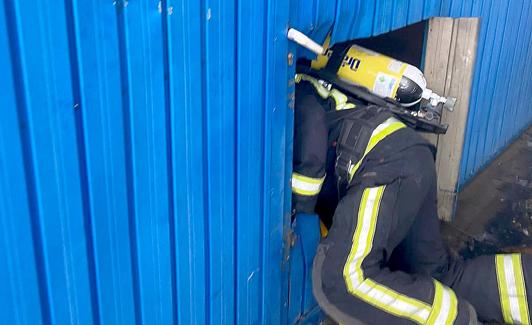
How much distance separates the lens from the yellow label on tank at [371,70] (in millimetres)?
2732

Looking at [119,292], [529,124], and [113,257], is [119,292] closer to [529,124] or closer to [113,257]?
[113,257]

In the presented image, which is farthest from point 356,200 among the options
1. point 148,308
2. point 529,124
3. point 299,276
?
point 529,124

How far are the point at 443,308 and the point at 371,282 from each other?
0.95ft

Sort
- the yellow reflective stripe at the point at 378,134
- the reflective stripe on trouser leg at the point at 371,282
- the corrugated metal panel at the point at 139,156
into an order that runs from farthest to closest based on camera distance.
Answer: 1. the yellow reflective stripe at the point at 378,134
2. the reflective stripe on trouser leg at the point at 371,282
3. the corrugated metal panel at the point at 139,156

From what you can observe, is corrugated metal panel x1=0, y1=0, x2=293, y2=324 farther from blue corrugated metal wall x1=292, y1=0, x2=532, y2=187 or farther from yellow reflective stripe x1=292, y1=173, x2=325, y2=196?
blue corrugated metal wall x1=292, y1=0, x2=532, y2=187

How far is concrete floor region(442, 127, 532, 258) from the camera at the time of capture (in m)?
3.84

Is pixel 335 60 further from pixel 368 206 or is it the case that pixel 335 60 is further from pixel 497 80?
pixel 497 80

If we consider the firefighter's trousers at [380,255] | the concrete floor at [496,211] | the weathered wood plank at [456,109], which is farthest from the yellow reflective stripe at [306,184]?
the concrete floor at [496,211]

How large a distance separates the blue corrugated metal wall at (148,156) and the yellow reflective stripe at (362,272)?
11.4 inches

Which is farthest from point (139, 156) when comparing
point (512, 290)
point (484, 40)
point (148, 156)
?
point (484, 40)

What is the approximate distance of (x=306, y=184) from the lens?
7.79 feet

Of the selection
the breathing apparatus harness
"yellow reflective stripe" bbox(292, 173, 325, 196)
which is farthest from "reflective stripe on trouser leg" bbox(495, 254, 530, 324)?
"yellow reflective stripe" bbox(292, 173, 325, 196)

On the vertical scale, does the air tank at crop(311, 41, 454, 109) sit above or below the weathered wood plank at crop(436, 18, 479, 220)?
above

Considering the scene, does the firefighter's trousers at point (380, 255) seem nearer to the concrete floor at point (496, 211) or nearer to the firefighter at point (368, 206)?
the firefighter at point (368, 206)
